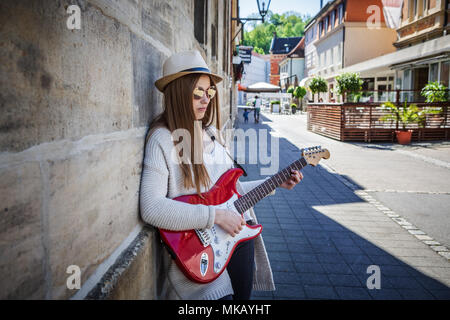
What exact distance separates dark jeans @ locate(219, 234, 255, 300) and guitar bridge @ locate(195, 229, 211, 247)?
36 cm

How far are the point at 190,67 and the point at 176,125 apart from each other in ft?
1.11

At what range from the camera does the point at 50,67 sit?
90 centimetres

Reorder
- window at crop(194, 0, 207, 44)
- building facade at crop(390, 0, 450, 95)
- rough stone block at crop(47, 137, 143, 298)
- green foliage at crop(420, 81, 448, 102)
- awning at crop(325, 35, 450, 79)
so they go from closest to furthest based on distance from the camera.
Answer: rough stone block at crop(47, 137, 143, 298) → window at crop(194, 0, 207, 44) → green foliage at crop(420, 81, 448, 102) → awning at crop(325, 35, 450, 79) → building facade at crop(390, 0, 450, 95)

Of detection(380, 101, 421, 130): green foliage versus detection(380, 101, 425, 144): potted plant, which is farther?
detection(380, 101, 421, 130): green foliage

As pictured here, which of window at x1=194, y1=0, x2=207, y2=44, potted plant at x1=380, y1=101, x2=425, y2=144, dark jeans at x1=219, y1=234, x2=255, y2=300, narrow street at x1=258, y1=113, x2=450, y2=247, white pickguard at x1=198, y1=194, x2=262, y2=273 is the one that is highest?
window at x1=194, y1=0, x2=207, y2=44

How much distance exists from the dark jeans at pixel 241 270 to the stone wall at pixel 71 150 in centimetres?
54

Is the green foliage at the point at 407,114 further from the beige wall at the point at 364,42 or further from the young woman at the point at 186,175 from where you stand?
the beige wall at the point at 364,42

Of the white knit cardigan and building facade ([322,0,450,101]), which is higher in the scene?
building facade ([322,0,450,101])

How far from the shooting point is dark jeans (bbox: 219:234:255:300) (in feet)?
6.78

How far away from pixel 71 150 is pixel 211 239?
96cm

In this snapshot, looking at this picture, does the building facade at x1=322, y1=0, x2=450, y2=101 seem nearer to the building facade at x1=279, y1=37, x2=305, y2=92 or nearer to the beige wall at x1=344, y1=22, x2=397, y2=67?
the beige wall at x1=344, y1=22, x2=397, y2=67

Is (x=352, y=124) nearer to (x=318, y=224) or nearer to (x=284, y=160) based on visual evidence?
(x=284, y=160)

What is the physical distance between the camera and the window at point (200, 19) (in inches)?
185

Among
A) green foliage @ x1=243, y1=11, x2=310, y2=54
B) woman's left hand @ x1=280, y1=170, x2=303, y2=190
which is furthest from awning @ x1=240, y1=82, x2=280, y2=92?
green foliage @ x1=243, y1=11, x2=310, y2=54
